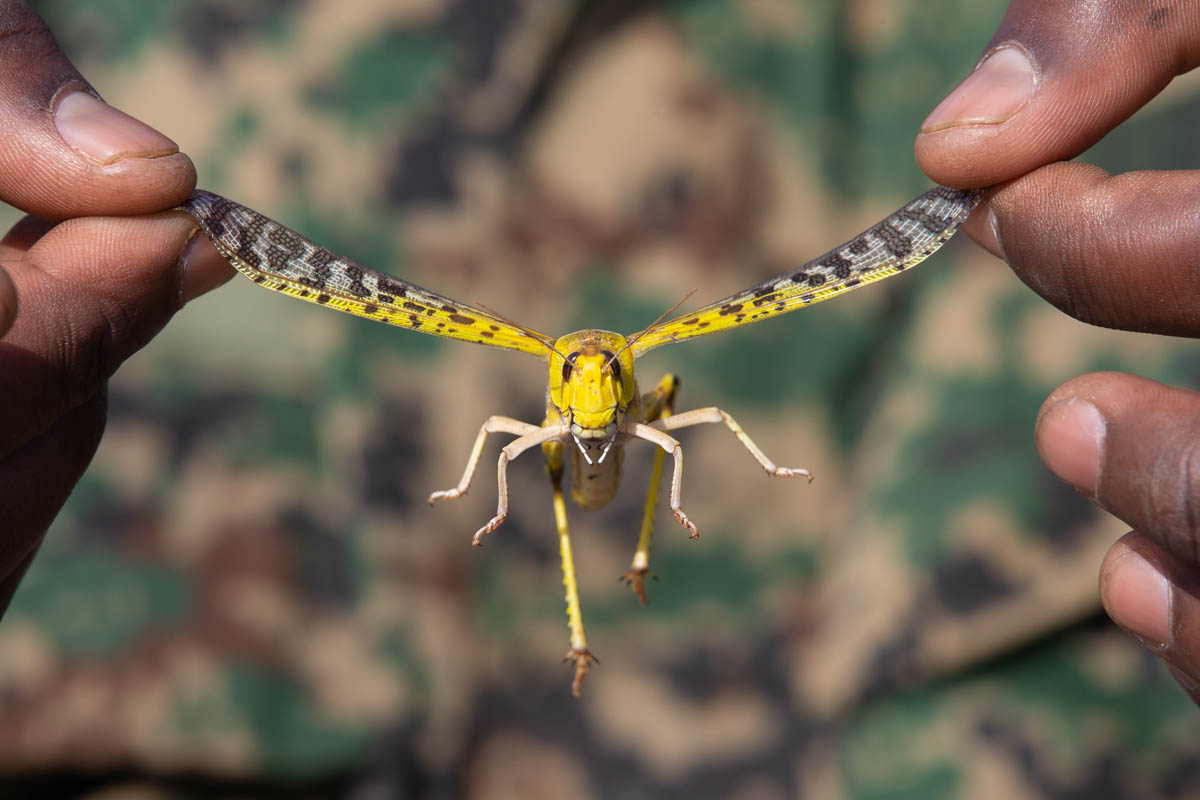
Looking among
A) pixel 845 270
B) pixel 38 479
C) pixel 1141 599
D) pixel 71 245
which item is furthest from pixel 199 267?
pixel 1141 599

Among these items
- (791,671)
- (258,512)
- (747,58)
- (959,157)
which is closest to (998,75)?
(959,157)

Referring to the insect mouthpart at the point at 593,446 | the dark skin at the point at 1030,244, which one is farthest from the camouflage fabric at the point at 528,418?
the insect mouthpart at the point at 593,446

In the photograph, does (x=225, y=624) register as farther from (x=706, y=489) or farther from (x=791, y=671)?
(x=791, y=671)

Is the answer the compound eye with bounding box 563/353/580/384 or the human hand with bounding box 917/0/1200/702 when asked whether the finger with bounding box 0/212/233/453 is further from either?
the human hand with bounding box 917/0/1200/702

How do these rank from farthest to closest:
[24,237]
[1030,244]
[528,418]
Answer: [528,418] → [24,237] → [1030,244]

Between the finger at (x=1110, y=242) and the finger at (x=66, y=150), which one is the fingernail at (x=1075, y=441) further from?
the finger at (x=66, y=150)

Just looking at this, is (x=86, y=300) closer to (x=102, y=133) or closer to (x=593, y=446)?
(x=102, y=133)
